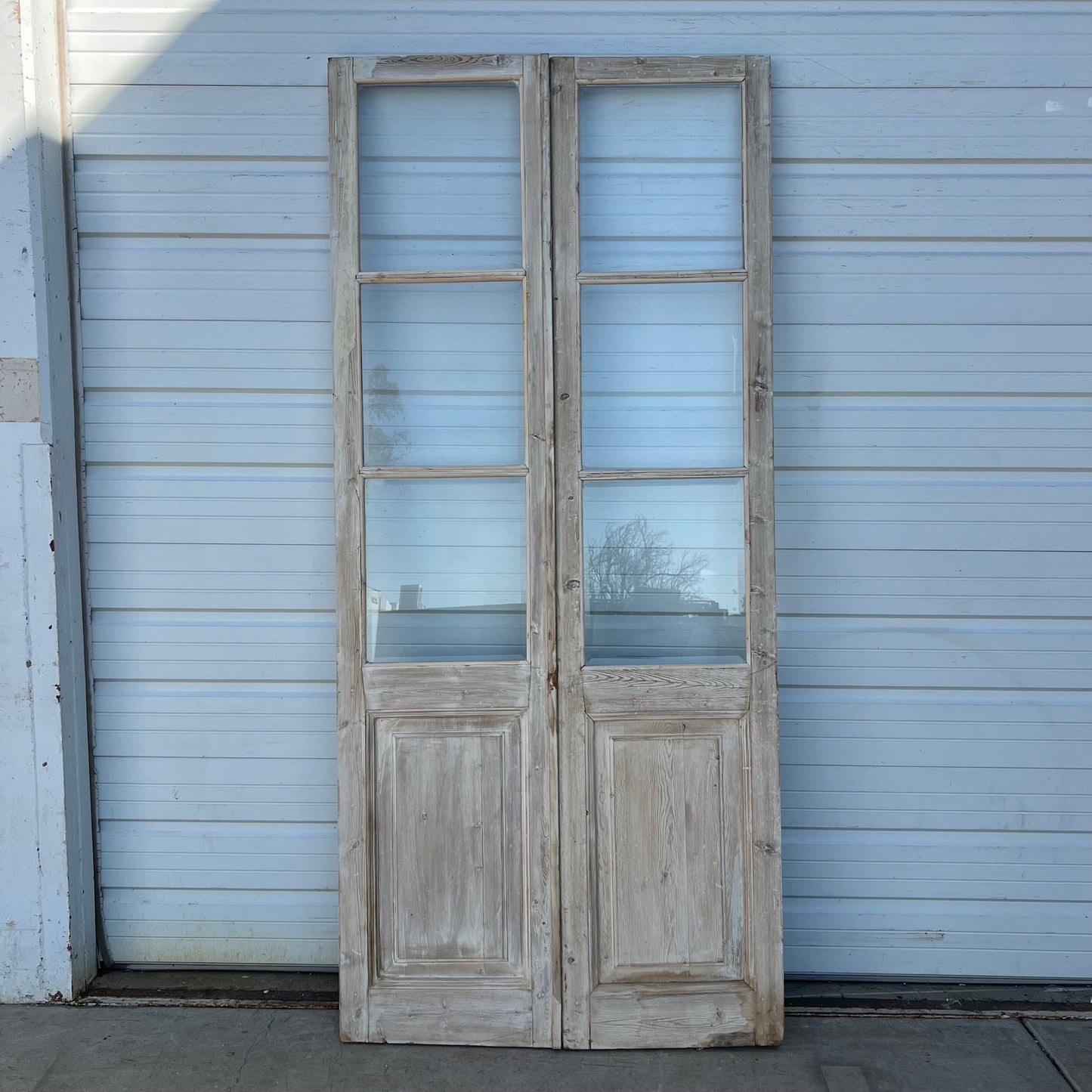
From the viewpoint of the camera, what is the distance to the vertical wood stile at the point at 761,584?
2.47m

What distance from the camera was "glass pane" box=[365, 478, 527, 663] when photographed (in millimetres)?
2582

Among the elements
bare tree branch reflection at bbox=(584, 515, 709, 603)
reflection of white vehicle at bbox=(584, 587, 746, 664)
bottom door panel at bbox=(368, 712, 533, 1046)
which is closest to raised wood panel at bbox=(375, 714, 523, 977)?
bottom door panel at bbox=(368, 712, 533, 1046)

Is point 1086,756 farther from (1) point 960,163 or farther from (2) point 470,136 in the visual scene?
(2) point 470,136

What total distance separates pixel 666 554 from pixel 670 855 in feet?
2.82

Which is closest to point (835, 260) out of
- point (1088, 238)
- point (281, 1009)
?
point (1088, 238)

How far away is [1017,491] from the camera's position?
9.07 feet

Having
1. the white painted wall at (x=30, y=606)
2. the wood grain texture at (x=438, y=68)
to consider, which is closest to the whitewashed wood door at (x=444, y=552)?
the wood grain texture at (x=438, y=68)

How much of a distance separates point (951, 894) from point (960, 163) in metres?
2.29

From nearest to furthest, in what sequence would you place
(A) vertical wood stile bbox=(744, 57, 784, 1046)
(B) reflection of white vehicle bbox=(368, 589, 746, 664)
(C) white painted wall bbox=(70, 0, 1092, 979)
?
(A) vertical wood stile bbox=(744, 57, 784, 1046)
(B) reflection of white vehicle bbox=(368, 589, 746, 664)
(C) white painted wall bbox=(70, 0, 1092, 979)

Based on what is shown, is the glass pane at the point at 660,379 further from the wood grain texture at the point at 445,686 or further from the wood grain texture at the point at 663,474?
the wood grain texture at the point at 445,686

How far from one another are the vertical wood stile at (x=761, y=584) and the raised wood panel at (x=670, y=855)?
0.06 metres

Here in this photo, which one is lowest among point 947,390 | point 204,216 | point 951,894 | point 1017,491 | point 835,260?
point 951,894

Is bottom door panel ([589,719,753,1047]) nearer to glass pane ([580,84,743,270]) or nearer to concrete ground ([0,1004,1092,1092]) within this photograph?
concrete ground ([0,1004,1092,1092])

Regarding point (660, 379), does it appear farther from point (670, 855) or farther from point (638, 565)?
point (670, 855)
